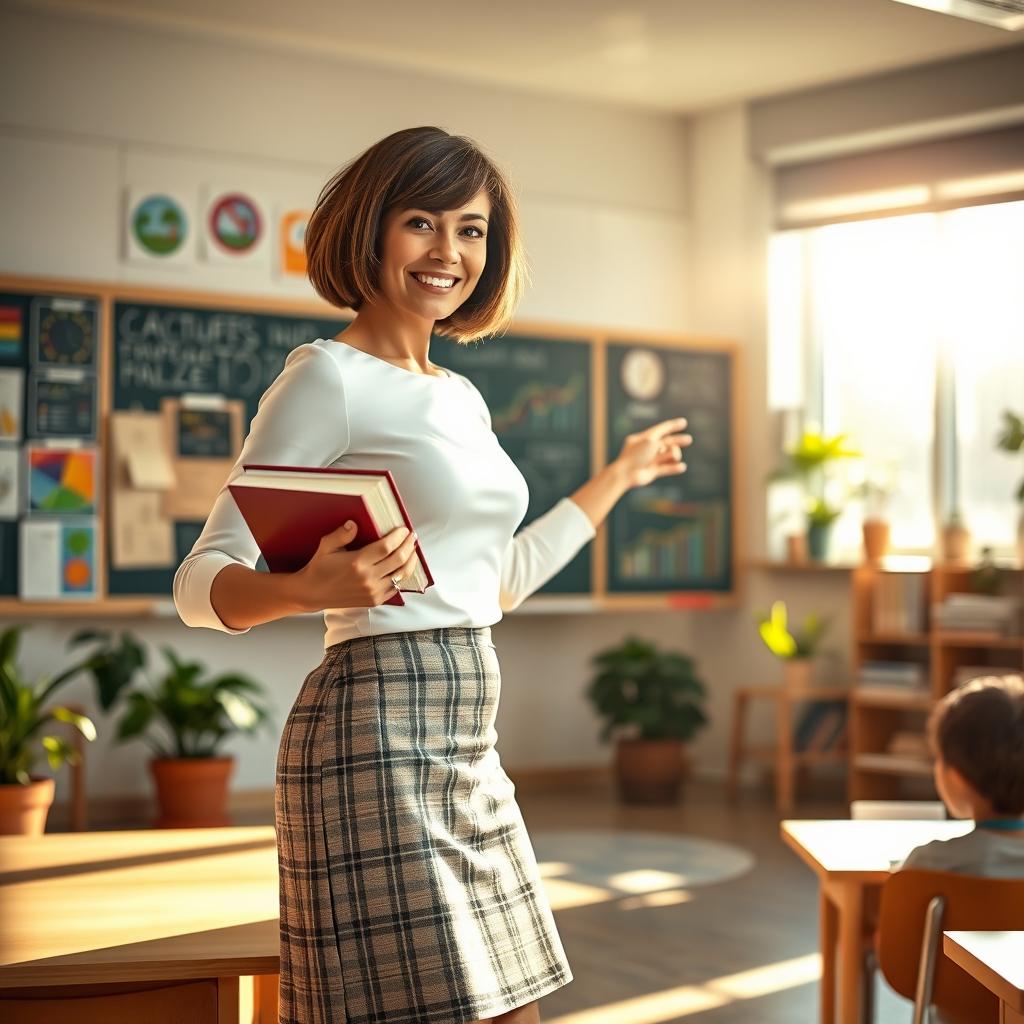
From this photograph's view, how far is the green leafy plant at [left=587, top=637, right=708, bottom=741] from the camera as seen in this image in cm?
653

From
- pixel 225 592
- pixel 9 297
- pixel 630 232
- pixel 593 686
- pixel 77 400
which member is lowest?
pixel 593 686

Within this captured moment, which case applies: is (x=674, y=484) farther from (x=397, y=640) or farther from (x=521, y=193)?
(x=397, y=640)

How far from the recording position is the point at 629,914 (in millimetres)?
4477

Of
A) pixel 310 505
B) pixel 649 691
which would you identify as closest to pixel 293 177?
pixel 649 691

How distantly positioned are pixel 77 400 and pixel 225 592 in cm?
447

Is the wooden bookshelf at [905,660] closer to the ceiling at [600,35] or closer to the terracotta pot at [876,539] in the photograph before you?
the terracotta pot at [876,539]

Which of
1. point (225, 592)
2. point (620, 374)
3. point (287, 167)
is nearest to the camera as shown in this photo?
point (225, 592)

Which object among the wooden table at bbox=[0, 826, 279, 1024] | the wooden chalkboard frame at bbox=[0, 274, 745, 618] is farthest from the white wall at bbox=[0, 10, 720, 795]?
the wooden table at bbox=[0, 826, 279, 1024]

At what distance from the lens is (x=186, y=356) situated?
19.1ft

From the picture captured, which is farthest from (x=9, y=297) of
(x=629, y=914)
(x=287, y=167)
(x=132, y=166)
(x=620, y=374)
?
(x=629, y=914)

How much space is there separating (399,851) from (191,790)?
168 inches

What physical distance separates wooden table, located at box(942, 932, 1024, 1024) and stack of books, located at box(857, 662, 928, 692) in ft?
15.8

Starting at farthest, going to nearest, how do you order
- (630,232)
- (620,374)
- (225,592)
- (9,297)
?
1. (630,232)
2. (620,374)
3. (9,297)
4. (225,592)

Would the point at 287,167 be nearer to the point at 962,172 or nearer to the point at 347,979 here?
the point at 962,172
